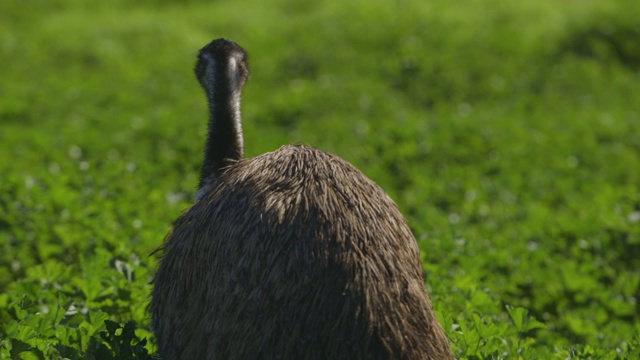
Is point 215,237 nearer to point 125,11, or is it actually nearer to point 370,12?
point 370,12

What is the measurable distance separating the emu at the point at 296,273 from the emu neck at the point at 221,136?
24.9 inches

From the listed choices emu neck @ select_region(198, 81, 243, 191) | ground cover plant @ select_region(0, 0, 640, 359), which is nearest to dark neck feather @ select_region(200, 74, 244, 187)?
emu neck @ select_region(198, 81, 243, 191)

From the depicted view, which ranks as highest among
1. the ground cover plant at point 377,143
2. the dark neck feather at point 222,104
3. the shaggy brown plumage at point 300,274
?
the dark neck feather at point 222,104

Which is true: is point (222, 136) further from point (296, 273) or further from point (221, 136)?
point (296, 273)

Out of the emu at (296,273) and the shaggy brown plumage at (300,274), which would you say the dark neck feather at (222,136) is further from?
the shaggy brown plumage at (300,274)

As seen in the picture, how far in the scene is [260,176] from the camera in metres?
4.29

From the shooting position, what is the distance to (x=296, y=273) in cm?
378

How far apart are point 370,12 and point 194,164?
8.29 meters

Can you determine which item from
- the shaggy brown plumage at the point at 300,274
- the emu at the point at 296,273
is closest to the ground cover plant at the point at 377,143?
the emu at the point at 296,273

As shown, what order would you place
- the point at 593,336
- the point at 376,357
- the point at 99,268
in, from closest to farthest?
the point at 376,357, the point at 99,268, the point at 593,336

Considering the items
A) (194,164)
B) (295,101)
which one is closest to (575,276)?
(194,164)

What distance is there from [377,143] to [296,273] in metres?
8.21

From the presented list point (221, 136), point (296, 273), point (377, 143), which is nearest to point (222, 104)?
point (221, 136)

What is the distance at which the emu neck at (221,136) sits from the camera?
5180 millimetres
